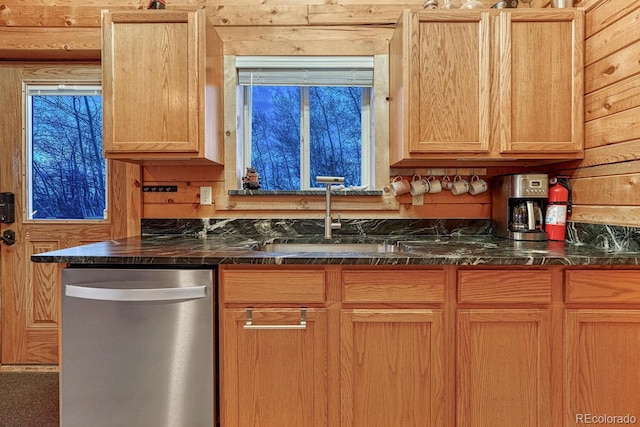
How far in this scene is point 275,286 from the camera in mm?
1472

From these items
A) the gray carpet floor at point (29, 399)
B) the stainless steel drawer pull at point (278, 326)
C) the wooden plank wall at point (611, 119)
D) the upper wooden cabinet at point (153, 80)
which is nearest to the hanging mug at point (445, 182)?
the wooden plank wall at point (611, 119)

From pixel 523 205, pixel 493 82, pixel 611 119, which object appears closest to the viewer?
pixel 611 119

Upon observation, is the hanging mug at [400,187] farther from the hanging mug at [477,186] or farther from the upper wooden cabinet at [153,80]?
the upper wooden cabinet at [153,80]

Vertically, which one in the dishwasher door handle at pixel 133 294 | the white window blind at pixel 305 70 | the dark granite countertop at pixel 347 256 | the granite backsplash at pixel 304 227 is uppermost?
the white window blind at pixel 305 70

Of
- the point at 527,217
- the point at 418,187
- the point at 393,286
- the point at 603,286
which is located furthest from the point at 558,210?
the point at 393,286

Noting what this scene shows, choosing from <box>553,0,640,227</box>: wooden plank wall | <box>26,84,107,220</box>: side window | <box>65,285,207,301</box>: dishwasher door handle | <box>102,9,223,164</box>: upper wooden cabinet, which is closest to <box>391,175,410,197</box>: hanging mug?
<box>553,0,640,227</box>: wooden plank wall

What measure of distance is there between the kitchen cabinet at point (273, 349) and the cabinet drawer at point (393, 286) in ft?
0.40

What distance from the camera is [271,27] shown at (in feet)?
7.32

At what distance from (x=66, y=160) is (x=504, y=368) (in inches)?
105

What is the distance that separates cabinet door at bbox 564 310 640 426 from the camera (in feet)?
4.72

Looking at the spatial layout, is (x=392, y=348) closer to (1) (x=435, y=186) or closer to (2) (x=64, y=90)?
(1) (x=435, y=186)

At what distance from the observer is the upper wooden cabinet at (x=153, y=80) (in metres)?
1.84

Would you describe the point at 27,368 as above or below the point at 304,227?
below

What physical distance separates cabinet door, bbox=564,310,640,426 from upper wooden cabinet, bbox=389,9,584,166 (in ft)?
2.69
